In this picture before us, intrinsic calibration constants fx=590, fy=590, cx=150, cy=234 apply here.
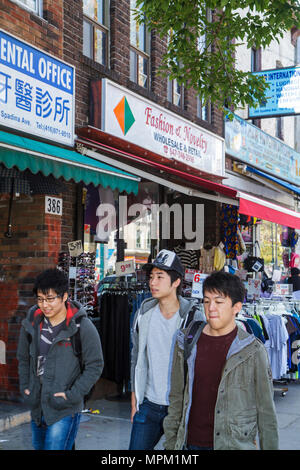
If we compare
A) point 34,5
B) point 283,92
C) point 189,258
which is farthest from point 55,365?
point 283,92

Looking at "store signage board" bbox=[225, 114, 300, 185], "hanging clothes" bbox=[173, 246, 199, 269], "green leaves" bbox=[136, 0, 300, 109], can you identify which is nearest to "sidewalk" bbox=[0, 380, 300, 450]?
"hanging clothes" bbox=[173, 246, 199, 269]

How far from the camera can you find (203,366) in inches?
132

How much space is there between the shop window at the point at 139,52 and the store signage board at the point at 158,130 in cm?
81

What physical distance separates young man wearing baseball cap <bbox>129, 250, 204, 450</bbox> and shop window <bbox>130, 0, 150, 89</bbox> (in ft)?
23.4

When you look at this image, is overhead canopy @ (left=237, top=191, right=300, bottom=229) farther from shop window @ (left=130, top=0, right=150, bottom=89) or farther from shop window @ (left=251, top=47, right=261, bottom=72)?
shop window @ (left=251, top=47, right=261, bottom=72)

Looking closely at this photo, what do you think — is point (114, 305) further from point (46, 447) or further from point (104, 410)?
point (46, 447)

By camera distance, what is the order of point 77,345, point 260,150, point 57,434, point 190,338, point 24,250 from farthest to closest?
point 260,150
point 24,250
point 77,345
point 57,434
point 190,338

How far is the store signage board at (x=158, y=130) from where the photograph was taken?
9383mm

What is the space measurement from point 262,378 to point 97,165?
4467 mm

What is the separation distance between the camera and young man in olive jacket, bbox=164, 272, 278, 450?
3209mm

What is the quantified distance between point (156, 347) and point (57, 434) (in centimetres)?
91

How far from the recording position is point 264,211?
965cm

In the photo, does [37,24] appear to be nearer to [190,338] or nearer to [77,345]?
[77,345]
